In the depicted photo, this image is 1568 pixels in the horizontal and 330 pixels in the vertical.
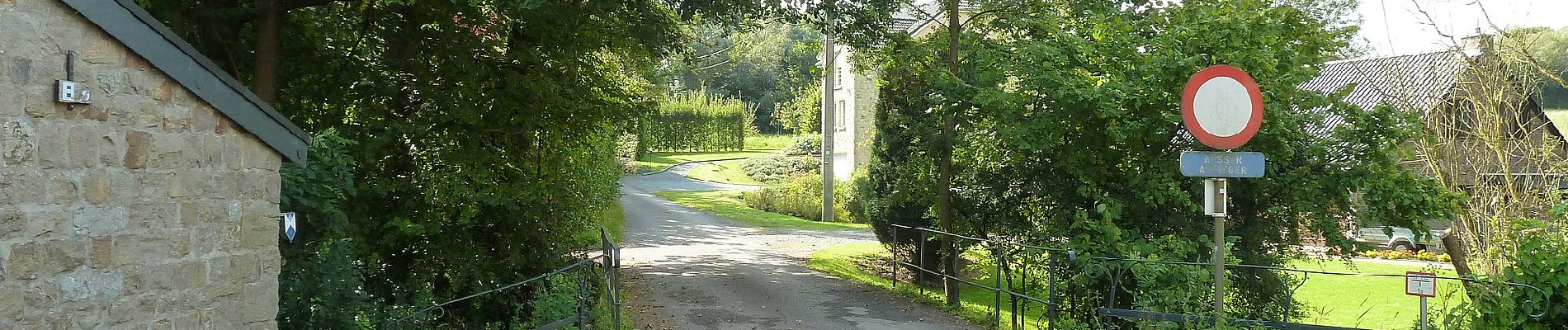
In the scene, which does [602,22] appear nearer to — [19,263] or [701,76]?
[19,263]

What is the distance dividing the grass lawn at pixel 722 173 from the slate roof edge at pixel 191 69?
131 ft

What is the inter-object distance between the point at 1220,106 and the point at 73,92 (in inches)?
228

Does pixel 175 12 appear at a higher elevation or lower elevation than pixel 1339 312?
higher

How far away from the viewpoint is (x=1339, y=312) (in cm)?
1588

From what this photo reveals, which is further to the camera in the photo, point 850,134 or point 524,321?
point 850,134

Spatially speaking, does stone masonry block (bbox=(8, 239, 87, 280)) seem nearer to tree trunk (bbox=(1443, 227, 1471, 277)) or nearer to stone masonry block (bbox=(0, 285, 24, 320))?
stone masonry block (bbox=(0, 285, 24, 320))

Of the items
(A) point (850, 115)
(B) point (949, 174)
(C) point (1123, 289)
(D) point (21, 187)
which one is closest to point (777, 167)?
(A) point (850, 115)

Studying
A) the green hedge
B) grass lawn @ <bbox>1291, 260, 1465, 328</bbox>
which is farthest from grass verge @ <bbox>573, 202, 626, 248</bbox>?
the green hedge

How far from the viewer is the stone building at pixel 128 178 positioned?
13.7 ft

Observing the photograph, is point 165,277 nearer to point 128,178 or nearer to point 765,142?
point 128,178

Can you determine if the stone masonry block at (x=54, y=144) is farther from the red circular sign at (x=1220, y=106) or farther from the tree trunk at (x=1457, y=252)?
the tree trunk at (x=1457, y=252)

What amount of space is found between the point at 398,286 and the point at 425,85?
2.06 metres

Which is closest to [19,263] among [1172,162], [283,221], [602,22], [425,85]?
[283,221]

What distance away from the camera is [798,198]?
3356cm
